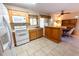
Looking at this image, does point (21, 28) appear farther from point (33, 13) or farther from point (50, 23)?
point (50, 23)

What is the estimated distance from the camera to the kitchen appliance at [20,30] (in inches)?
116

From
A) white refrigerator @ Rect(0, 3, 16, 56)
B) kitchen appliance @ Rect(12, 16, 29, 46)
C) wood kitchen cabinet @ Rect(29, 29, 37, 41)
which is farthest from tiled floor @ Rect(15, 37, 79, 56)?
white refrigerator @ Rect(0, 3, 16, 56)

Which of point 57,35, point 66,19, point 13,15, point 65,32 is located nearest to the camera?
point 13,15

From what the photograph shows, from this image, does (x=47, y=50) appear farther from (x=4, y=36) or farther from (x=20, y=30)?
(x=4, y=36)

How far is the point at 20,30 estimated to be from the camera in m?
3.10

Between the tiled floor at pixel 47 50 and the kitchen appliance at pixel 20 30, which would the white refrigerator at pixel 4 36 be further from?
the kitchen appliance at pixel 20 30

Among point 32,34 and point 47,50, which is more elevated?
point 32,34

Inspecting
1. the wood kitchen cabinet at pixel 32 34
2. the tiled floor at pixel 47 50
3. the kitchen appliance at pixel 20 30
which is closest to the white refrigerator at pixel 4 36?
the tiled floor at pixel 47 50

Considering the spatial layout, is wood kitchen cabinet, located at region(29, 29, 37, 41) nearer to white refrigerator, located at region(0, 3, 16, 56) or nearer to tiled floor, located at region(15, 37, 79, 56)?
tiled floor, located at region(15, 37, 79, 56)

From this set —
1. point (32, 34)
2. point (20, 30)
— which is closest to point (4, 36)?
point (20, 30)

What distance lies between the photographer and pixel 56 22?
6.80 m

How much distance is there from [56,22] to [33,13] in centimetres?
358

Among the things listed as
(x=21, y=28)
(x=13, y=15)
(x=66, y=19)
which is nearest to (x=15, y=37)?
(x=21, y=28)

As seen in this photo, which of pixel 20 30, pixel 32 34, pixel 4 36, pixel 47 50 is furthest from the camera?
pixel 32 34
